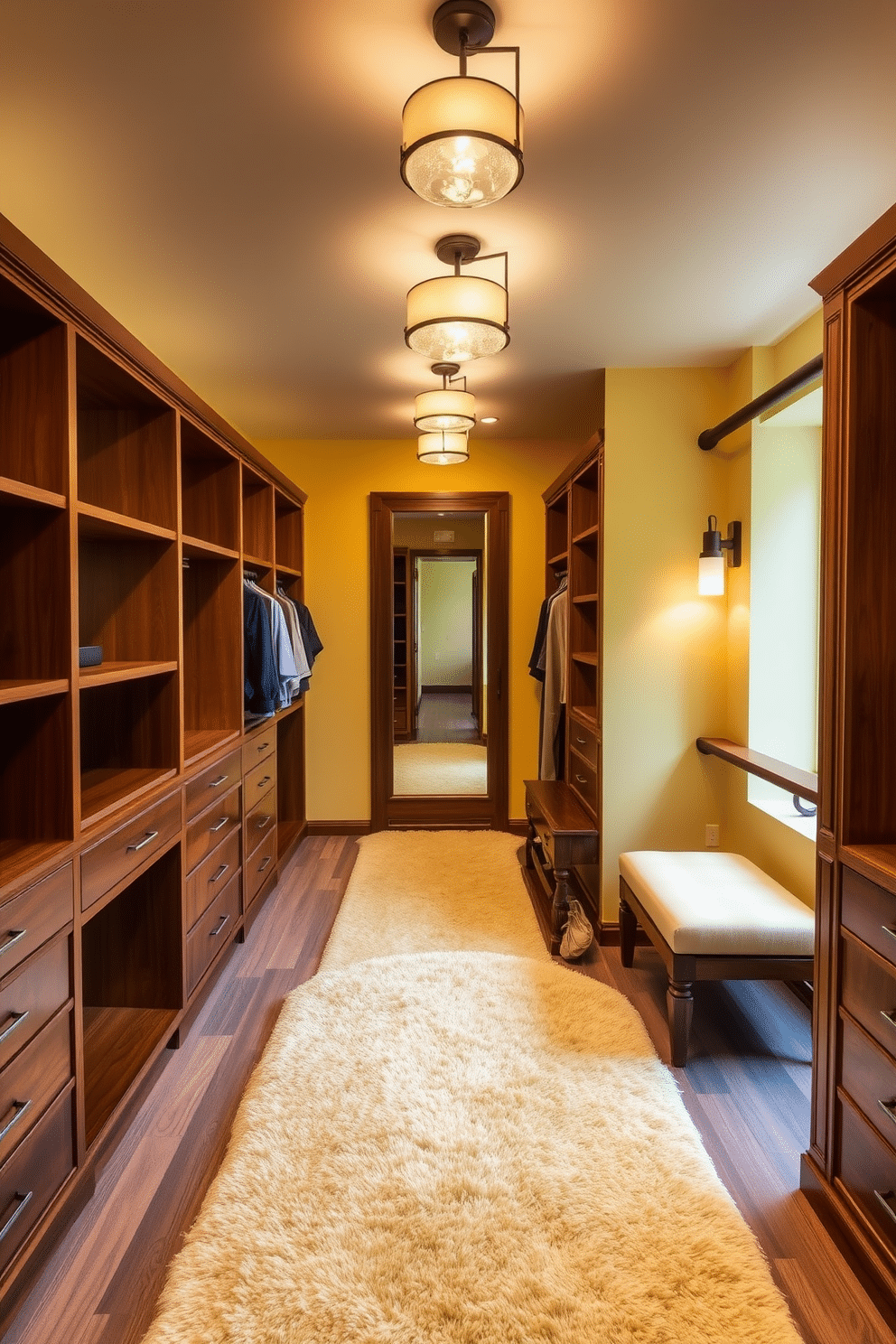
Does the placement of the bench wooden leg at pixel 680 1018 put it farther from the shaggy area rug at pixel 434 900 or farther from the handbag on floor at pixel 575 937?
the shaggy area rug at pixel 434 900

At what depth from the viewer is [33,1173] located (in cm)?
166

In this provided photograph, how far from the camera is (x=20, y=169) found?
197cm

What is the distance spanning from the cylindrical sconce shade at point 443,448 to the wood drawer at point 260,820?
186cm

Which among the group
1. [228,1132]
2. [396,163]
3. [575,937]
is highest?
[396,163]

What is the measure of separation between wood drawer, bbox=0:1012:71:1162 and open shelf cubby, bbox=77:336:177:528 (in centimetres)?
154

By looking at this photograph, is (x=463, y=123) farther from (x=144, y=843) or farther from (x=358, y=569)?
(x=358, y=569)

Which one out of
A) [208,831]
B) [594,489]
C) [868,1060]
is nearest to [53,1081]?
[208,831]

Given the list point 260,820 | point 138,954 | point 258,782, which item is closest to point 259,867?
point 260,820

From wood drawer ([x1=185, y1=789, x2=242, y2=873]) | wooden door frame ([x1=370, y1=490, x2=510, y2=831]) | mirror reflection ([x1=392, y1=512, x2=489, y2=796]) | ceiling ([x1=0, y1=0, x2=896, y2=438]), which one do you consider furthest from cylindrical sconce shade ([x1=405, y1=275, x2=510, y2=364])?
mirror reflection ([x1=392, y1=512, x2=489, y2=796])

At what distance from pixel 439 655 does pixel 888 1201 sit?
4.13 m

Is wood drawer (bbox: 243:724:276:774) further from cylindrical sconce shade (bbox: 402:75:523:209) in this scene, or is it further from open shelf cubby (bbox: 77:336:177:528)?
cylindrical sconce shade (bbox: 402:75:523:209)

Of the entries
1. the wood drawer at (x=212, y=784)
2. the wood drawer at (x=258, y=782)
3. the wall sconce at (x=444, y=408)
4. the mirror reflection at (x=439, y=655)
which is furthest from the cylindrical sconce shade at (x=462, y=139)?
the mirror reflection at (x=439, y=655)

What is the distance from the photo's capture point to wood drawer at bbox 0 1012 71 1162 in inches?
61.2

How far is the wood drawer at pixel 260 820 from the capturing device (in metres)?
3.66
